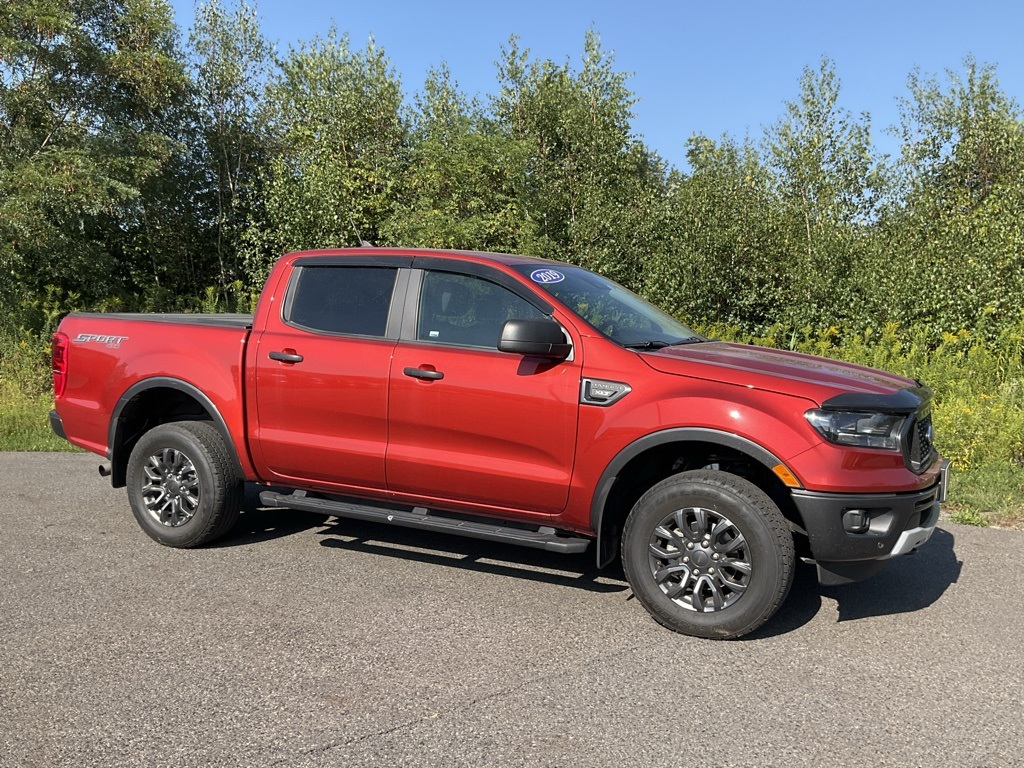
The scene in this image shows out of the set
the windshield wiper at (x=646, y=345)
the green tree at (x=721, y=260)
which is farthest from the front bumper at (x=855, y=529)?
the green tree at (x=721, y=260)

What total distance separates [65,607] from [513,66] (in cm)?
1853

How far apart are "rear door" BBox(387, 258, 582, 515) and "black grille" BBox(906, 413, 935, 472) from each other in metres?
1.62

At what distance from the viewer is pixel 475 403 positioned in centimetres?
460

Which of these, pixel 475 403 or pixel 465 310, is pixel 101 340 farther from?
pixel 475 403

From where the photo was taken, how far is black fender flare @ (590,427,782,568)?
4008 millimetres

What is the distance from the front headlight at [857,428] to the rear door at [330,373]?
2.34m

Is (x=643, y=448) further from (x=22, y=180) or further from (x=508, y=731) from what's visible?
(x=22, y=180)

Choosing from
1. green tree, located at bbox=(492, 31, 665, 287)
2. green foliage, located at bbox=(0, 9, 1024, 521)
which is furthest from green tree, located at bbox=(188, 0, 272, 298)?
green tree, located at bbox=(492, 31, 665, 287)

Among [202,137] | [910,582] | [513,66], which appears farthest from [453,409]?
[202,137]

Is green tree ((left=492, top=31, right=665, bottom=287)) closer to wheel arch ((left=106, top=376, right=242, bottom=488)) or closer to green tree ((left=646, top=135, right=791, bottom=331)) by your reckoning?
green tree ((left=646, top=135, right=791, bottom=331))

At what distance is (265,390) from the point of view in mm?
5250

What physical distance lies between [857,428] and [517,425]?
166cm

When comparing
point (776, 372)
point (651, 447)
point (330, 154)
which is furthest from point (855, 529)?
point (330, 154)

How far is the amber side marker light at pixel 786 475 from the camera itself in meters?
3.96
